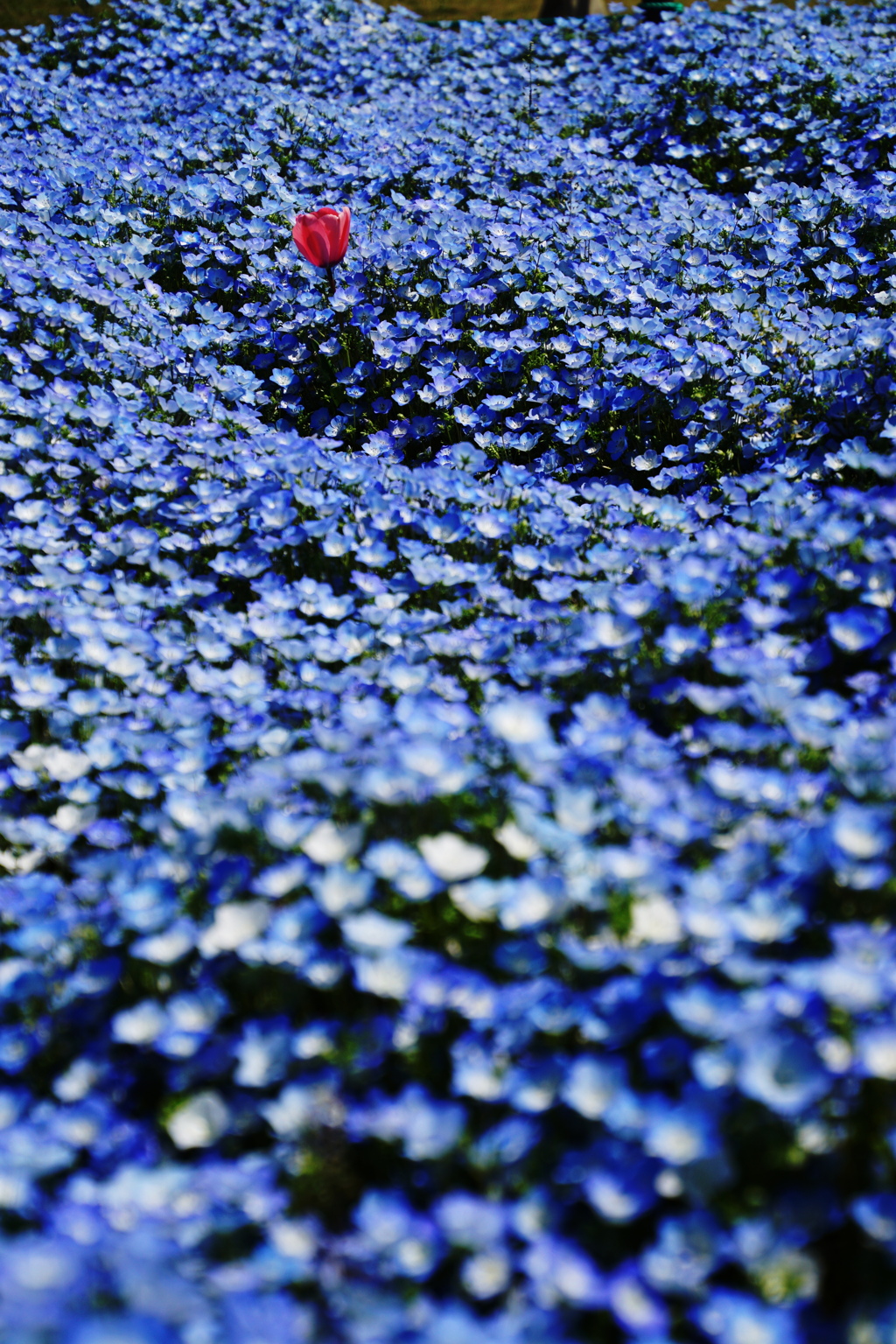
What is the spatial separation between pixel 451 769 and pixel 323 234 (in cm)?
379

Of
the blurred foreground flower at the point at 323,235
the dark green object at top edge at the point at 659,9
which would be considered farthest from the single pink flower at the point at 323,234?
the dark green object at top edge at the point at 659,9

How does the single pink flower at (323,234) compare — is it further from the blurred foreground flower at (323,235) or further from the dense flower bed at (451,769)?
the dense flower bed at (451,769)

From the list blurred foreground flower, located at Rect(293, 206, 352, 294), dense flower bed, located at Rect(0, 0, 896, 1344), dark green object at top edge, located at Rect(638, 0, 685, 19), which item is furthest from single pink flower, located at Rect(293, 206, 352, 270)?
dark green object at top edge, located at Rect(638, 0, 685, 19)

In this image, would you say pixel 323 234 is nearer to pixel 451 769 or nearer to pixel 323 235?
pixel 323 235

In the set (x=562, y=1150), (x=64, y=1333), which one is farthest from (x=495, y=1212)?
(x=64, y=1333)

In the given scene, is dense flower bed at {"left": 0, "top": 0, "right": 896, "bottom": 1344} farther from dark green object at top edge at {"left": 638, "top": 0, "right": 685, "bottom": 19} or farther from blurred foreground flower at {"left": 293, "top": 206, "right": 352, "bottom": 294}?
dark green object at top edge at {"left": 638, "top": 0, "right": 685, "bottom": 19}

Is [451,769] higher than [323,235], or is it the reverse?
[323,235]

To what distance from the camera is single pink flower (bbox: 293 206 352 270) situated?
16.9 ft

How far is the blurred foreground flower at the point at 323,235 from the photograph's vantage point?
16.9ft

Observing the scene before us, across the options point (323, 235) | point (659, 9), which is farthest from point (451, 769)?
point (659, 9)

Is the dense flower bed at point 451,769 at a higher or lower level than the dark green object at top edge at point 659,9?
lower

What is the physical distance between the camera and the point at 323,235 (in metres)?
5.16

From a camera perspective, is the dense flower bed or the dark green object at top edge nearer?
the dense flower bed

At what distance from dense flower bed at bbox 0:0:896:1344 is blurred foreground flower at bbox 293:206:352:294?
269 mm
